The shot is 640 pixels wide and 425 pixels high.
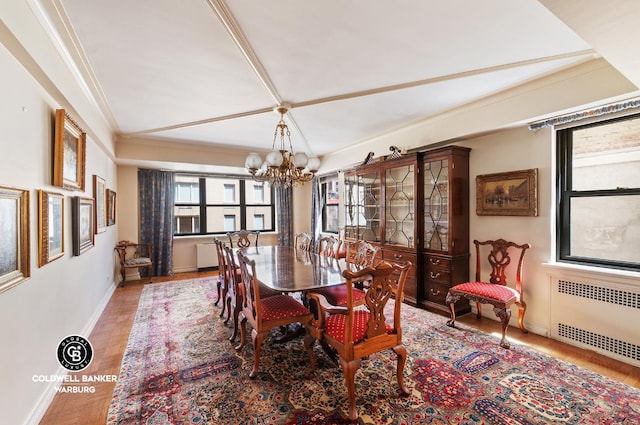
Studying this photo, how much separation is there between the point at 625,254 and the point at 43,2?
15.5 feet

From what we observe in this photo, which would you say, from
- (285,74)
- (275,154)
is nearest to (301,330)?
(275,154)

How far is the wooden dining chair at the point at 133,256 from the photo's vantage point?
4.80m

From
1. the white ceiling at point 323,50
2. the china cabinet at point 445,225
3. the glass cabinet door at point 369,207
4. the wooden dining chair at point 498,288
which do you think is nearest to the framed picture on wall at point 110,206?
the white ceiling at point 323,50

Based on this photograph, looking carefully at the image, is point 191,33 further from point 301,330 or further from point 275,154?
point 301,330

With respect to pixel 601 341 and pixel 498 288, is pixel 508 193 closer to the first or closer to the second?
pixel 498 288

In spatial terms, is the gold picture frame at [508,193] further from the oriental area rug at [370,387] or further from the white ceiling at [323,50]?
the oriental area rug at [370,387]

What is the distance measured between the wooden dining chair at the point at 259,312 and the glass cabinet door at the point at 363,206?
2380 millimetres

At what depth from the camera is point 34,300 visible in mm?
1768

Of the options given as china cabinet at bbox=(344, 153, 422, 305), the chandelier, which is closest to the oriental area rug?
china cabinet at bbox=(344, 153, 422, 305)

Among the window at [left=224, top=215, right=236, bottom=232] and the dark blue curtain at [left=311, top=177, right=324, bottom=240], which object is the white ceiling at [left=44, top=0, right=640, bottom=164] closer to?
the dark blue curtain at [left=311, top=177, right=324, bottom=240]

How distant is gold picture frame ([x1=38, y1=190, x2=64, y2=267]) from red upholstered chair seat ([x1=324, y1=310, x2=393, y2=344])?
77.6 inches

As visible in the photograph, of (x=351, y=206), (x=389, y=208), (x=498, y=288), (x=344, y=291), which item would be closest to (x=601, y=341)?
(x=498, y=288)

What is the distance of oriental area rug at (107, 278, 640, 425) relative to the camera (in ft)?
5.75

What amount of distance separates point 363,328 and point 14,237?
2114 mm
